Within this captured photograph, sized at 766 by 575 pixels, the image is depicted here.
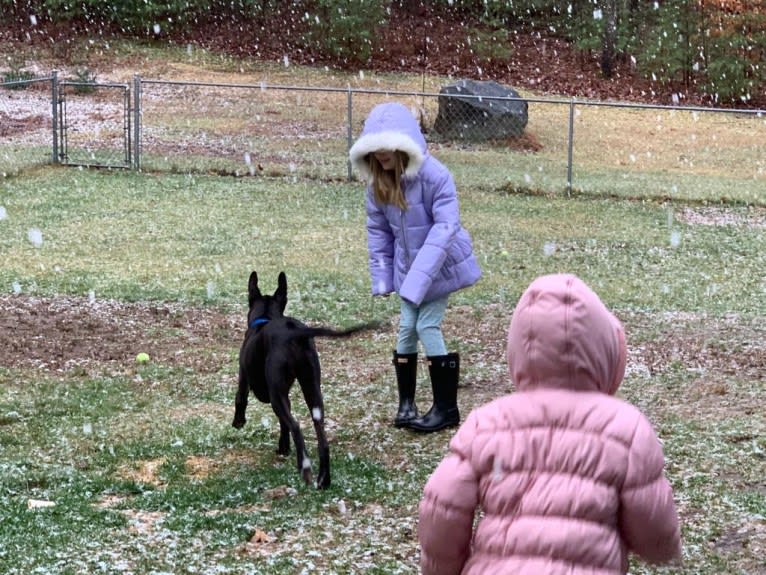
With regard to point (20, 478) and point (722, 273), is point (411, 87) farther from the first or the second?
point (20, 478)

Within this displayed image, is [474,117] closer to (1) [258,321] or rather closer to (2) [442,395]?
(2) [442,395]

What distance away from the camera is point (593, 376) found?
2604mm

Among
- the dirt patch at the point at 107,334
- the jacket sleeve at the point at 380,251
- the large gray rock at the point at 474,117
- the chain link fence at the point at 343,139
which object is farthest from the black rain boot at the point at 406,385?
the large gray rock at the point at 474,117

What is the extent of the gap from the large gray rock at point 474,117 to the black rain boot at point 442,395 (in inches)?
609

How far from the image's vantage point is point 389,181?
605 cm

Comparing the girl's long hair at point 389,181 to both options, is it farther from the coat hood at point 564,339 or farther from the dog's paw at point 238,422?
the coat hood at point 564,339

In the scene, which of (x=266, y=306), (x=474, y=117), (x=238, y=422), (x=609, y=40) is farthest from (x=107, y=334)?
(x=609, y=40)

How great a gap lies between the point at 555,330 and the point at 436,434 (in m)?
3.88

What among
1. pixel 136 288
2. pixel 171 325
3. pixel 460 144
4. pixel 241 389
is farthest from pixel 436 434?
pixel 460 144

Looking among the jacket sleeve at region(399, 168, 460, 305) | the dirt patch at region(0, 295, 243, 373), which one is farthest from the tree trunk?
the jacket sleeve at region(399, 168, 460, 305)

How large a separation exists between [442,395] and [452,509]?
3828 millimetres

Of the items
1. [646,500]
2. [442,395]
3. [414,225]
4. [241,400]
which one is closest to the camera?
[646,500]

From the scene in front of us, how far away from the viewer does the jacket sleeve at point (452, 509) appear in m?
2.60

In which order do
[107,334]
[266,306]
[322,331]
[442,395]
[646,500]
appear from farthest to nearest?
1. [107,334]
2. [442,395]
3. [266,306]
4. [322,331]
5. [646,500]
